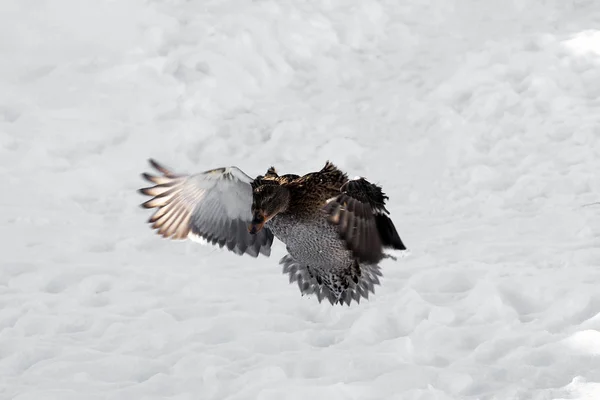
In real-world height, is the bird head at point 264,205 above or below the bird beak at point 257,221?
above

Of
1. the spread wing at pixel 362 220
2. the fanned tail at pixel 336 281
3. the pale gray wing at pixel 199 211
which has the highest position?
the pale gray wing at pixel 199 211

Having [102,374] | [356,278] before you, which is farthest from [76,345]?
[356,278]

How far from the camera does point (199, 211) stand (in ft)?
16.2

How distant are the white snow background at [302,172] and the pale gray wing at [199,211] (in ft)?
2.08

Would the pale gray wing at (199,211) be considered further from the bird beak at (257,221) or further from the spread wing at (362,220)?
the spread wing at (362,220)

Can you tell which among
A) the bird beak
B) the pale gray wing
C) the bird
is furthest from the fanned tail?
the bird beak

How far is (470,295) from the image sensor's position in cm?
533

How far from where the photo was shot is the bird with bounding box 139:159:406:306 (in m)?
4.12

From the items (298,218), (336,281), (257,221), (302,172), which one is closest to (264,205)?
(257,221)

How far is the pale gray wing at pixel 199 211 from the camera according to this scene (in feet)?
15.8

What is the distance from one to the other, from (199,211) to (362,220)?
1221mm

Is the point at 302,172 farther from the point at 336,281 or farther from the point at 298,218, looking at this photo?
the point at 298,218

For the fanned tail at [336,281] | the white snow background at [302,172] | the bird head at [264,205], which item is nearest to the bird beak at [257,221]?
the bird head at [264,205]

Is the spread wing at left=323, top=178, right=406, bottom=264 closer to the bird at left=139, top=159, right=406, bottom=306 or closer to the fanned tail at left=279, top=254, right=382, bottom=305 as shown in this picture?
the bird at left=139, top=159, right=406, bottom=306
